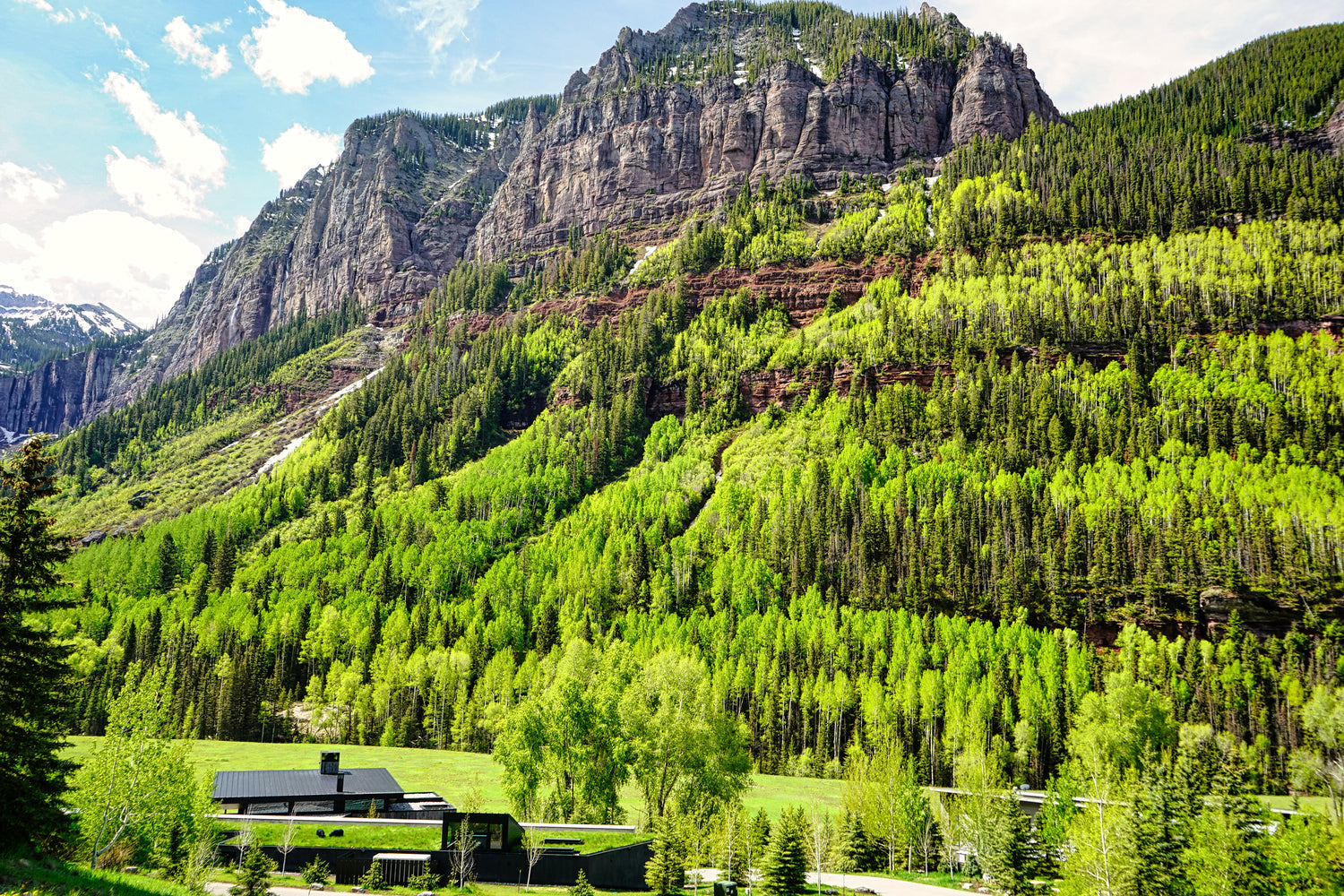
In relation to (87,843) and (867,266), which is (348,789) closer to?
(87,843)

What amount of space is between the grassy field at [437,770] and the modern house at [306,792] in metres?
8.82

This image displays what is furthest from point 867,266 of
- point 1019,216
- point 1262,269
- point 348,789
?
point 348,789

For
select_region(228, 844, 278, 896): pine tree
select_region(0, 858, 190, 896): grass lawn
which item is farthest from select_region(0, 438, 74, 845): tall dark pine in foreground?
select_region(228, 844, 278, 896): pine tree

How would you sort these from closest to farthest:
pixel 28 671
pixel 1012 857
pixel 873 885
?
1. pixel 28 671
2. pixel 1012 857
3. pixel 873 885

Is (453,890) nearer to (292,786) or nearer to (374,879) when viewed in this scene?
(374,879)

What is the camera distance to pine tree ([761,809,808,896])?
38750mm

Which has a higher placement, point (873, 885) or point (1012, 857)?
point (1012, 857)

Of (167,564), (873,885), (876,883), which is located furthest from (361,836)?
(167,564)

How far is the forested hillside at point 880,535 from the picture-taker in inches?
3553

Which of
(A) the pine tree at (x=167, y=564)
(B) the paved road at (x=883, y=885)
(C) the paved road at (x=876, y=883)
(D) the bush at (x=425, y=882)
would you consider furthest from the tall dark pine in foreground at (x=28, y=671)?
(A) the pine tree at (x=167, y=564)

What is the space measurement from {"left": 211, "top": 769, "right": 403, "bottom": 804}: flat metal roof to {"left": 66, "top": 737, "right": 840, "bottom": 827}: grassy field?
8614mm

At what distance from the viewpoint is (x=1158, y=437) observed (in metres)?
129

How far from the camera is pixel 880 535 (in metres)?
125

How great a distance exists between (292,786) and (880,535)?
9641 centimetres
